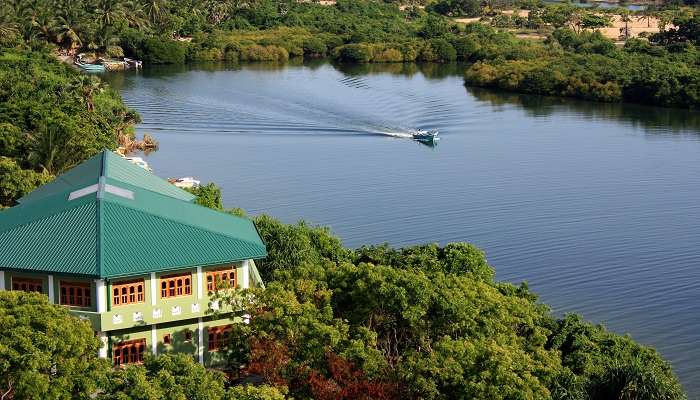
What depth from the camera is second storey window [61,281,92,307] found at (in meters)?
22.5

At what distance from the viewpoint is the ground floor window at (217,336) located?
76.9 feet

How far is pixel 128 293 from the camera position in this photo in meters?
22.6

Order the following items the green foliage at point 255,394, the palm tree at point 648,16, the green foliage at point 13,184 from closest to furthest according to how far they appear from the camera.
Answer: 1. the green foliage at point 255,394
2. the green foliage at point 13,184
3. the palm tree at point 648,16

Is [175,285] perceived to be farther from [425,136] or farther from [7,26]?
[7,26]

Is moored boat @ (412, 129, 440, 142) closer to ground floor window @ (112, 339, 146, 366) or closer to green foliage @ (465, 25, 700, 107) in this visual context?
green foliage @ (465, 25, 700, 107)

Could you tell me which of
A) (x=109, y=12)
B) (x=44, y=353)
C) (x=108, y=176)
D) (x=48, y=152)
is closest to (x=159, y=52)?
(x=109, y=12)

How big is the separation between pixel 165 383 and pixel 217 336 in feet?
18.2

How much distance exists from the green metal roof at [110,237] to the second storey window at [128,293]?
20.0 inches

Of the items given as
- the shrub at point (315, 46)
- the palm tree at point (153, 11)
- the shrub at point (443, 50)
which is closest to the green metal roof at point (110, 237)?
the shrub at point (443, 50)

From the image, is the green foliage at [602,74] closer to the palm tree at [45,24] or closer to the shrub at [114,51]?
A: the shrub at [114,51]

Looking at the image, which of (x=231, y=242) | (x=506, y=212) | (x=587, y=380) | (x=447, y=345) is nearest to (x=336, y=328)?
(x=447, y=345)

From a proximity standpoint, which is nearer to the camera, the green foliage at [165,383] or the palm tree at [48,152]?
the green foliage at [165,383]

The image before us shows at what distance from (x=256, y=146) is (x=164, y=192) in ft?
91.3

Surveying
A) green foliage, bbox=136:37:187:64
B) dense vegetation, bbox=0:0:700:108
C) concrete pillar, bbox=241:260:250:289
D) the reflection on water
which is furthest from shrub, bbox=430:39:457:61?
concrete pillar, bbox=241:260:250:289
